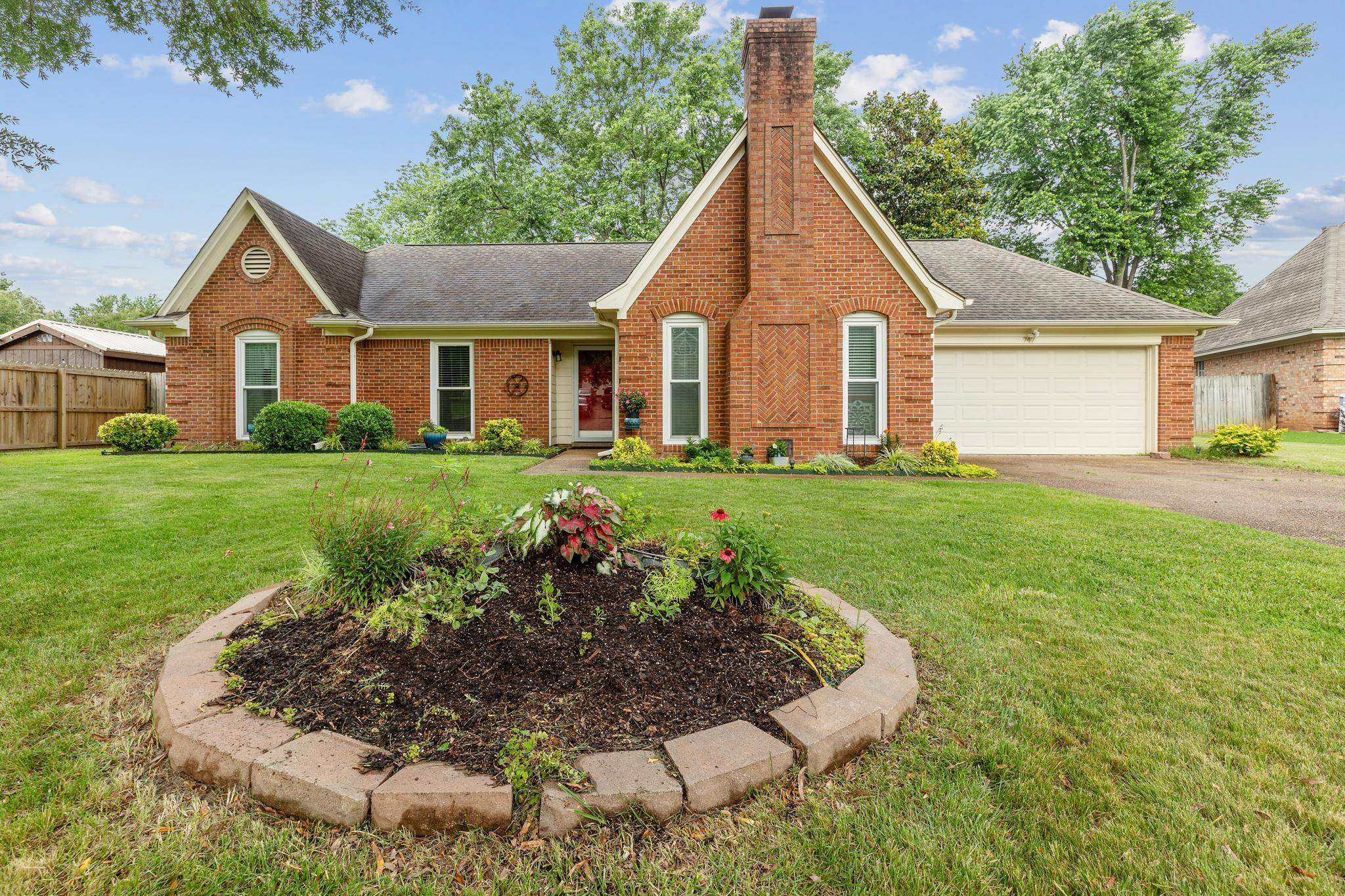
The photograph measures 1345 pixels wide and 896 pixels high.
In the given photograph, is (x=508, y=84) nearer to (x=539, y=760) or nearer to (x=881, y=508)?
(x=881, y=508)

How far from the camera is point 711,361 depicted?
9.73 m

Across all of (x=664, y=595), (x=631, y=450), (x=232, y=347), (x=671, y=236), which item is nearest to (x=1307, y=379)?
(x=671, y=236)

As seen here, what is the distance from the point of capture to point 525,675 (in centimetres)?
210

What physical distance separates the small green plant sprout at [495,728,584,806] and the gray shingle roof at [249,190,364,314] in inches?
482

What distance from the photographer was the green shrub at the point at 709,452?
9.03 m

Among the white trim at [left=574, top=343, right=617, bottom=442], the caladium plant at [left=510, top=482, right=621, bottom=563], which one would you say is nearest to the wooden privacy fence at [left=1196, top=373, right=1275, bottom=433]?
the white trim at [left=574, top=343, right=617, bottom=442]

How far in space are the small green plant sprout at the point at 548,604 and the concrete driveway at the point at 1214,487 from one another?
6008 mm

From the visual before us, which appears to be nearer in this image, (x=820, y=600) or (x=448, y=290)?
(x=820, y=600)

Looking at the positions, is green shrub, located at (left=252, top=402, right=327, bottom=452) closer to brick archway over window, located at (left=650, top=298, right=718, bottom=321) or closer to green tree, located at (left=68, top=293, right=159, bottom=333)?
brick archway over window, located at (left=650, top=298, right=718, bottom=321)

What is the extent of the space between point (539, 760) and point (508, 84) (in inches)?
977

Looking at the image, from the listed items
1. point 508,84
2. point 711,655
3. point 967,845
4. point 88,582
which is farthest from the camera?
point 508,84

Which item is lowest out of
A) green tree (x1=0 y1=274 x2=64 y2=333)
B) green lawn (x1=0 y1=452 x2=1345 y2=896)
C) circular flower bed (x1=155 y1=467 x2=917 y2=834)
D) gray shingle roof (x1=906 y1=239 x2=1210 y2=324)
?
green lawn (x1=0 y1=452 x2=1345 y2=896)

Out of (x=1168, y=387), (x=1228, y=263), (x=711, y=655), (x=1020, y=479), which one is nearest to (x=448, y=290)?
(x=1020, y=479)

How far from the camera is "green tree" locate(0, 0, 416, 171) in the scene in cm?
393
